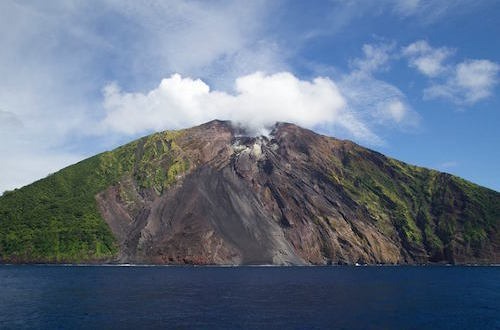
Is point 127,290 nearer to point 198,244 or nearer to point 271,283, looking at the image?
point 271,283

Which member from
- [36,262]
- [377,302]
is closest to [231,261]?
[36,262]

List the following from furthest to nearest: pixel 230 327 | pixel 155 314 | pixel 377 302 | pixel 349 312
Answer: pixel 377 302 < pixel 349 312 < pixel 155 314 < pixel 230 327

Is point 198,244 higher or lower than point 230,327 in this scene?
higher

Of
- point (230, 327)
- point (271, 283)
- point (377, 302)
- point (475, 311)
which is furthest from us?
point (271, 283)

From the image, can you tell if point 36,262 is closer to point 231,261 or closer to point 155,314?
point 231,261

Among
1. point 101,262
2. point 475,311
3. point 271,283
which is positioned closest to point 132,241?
point 101,262

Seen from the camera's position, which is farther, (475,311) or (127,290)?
(127,290)
